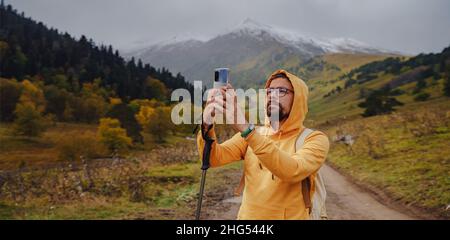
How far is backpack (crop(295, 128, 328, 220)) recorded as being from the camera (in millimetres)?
2764

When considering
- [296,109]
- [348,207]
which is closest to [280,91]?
[296,109]

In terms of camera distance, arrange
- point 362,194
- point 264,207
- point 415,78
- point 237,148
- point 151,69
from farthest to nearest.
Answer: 1. point 151,69
2. point 415,78
3. point 362,194
4. point 237,148
5. point 264,207

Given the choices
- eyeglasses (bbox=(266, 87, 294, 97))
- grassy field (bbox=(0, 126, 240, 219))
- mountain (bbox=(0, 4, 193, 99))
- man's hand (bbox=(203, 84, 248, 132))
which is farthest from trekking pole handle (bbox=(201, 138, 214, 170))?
mountain (bbox=(0, 4, 193, 99))

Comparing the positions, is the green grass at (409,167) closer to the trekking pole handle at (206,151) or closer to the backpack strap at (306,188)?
the backpack strap at (306,188)

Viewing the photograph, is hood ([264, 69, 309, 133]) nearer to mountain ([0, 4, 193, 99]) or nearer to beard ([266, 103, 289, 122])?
beard ([266, 103, 289, 122])

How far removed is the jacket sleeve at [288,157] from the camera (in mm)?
2398

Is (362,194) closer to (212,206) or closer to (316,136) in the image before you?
(212,206)

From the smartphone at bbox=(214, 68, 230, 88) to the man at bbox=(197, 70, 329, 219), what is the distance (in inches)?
2.4

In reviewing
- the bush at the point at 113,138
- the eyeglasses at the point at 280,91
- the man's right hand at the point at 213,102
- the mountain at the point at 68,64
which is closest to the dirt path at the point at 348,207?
the eyeglasses at the point at 280,91

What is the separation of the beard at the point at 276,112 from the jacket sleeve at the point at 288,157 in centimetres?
28

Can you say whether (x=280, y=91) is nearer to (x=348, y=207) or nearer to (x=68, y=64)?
(x=348, y=207)

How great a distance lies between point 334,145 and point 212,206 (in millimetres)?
20496

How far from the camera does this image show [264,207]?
9.12ft
